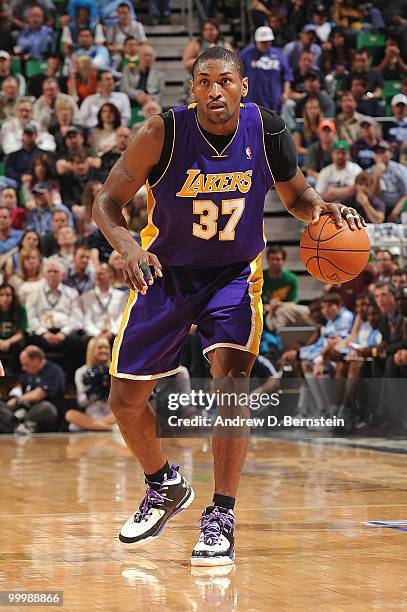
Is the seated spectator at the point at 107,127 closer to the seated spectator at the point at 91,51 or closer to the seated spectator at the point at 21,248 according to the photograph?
the seated spectator at the point at 91,51

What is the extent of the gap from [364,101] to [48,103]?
410 cm

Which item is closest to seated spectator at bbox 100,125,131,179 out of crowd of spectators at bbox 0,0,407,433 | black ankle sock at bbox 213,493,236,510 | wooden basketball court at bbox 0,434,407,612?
crowd of spectators at bbox 0,0,407,433

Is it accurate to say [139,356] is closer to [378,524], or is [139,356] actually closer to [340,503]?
[378,524]

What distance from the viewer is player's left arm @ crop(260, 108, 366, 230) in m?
5.21

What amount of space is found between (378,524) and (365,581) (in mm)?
1485

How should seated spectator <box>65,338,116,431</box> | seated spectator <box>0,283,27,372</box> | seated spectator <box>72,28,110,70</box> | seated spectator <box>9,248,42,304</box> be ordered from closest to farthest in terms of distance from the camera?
seated spectator <box>65,338,116,431</box>, seated spectator <box>0,283,27,372</box>, seated spectator <box>9,248,42,304</box>, seated spectator <box>72,28,110,70</box>

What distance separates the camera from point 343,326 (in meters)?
11.6

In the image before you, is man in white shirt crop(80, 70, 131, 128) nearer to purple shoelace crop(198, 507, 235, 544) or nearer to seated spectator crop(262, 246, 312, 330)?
seated spectator crop(262, 246, 312, 330)

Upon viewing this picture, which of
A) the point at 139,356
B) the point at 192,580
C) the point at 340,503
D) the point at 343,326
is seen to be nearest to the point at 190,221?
the point at 139,356

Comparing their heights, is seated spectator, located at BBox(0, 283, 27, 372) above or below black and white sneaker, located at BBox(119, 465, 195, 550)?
below

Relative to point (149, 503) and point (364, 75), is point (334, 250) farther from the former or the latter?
point (364, 75)

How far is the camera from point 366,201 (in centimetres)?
1334

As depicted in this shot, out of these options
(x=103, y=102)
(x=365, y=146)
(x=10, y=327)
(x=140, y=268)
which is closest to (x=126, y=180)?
(x=140, y=268)

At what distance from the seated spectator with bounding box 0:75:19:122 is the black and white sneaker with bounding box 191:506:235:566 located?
10464mm
